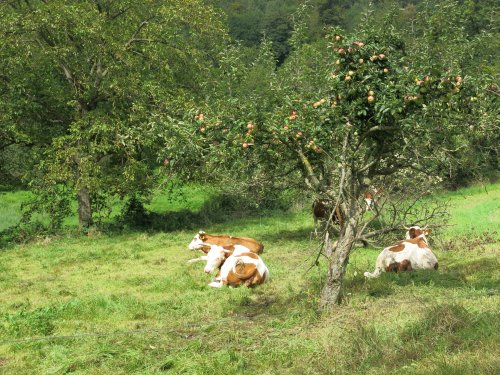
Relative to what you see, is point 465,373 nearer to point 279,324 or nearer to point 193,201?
point 279,324

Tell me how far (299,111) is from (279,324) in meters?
3.14

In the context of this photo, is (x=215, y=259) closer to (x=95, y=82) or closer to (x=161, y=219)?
(x=161, y=219)

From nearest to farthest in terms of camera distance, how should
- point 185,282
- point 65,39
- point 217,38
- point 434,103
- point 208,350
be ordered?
point 208,350, point 434,103, point 185,282, point 65,39, point 217,38

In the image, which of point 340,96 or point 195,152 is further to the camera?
point 195,152

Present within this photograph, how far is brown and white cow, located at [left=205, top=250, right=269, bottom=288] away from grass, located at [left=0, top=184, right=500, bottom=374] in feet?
0.79

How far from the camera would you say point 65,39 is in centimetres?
2003

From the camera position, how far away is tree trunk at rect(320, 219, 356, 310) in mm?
8602

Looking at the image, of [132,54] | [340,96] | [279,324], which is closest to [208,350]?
[279,324]

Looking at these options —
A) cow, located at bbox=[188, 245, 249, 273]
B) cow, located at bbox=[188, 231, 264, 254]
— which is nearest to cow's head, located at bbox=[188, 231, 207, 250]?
cow, located at bbox=[188, 231, 264, 254]

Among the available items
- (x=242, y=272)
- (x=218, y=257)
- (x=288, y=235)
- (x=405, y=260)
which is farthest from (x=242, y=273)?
(x=288, y=235)

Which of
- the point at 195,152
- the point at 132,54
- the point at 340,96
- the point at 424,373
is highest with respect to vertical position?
the point at 132,54

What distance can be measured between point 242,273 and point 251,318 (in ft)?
7.86

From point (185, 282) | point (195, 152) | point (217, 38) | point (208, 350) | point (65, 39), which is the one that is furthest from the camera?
point (217, 38)

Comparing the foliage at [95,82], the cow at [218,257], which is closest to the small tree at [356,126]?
the cow at [218,257]
